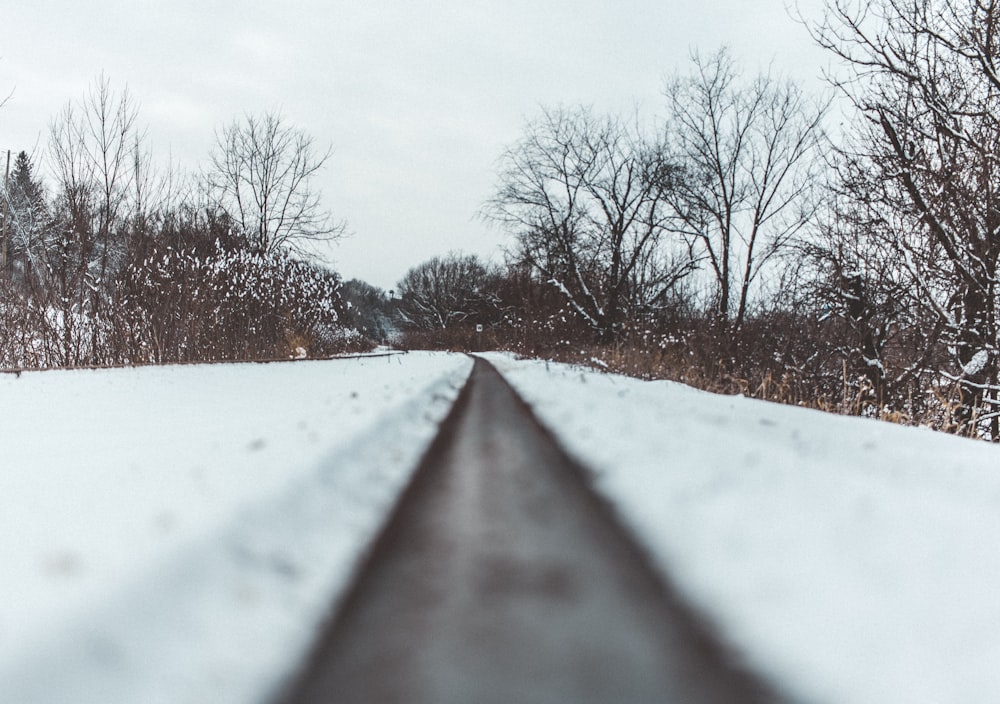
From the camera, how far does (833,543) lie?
6.88 feet

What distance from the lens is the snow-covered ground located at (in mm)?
1331

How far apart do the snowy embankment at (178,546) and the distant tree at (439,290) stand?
4882 cm

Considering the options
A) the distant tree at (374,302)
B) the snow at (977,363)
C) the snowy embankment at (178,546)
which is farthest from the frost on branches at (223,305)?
the distant tree at (374,302)

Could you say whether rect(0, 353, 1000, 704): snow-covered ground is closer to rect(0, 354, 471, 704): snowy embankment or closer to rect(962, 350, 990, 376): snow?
rect(0, 354, 471, 704): snowy embankment

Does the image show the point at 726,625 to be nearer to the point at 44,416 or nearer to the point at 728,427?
the point at 728,427

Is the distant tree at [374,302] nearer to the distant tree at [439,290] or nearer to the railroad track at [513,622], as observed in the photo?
the distant tree at [439,290]

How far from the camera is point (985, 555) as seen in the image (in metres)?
1.95

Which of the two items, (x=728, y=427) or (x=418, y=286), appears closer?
(x=728, y=427)

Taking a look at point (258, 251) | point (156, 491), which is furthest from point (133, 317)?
point (156, 491)

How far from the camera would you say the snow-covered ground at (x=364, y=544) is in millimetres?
1331

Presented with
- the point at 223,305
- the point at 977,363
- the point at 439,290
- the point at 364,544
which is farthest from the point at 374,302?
the point at 364,544

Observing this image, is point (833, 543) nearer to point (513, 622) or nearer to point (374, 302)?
point (513, 622)

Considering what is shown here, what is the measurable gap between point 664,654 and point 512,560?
0.68m

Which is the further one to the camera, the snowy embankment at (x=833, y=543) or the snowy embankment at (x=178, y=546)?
the snowy embankment at (x=833, y=543)
